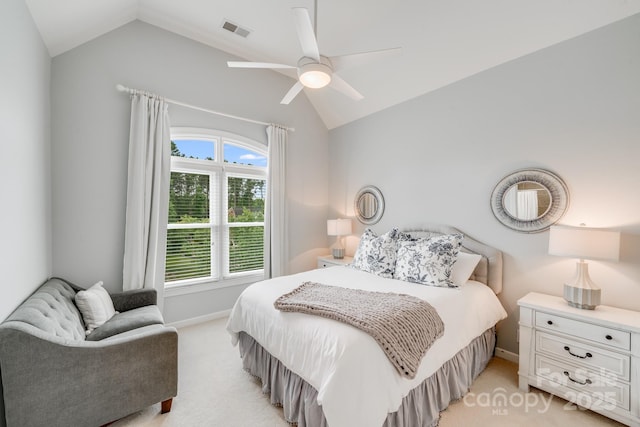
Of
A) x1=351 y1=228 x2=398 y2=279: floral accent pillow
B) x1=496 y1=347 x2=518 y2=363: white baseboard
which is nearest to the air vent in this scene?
x1=351 y1=228 x2=398 y2=279: floral accent pillow

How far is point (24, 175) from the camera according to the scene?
6.17 ft

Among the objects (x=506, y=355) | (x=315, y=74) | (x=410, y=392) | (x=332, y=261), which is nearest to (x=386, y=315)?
(x=410, y=392)

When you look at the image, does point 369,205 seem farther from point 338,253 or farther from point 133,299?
point 133,299

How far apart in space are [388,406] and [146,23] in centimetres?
419

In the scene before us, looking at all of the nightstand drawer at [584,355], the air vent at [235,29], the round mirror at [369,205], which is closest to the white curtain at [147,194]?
the air vent at [235,29]

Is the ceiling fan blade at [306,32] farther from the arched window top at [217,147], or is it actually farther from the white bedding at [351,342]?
the arched window top at [217,147]

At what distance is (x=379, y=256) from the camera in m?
2.90

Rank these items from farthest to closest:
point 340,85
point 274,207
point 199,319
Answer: point 274,207
point 199,319
point 340,85

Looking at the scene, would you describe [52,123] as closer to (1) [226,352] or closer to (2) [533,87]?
(1) [226,352]

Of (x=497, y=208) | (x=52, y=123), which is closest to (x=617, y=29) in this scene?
(x=497, y=208)

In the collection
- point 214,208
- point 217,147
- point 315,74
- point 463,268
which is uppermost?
point 315,74

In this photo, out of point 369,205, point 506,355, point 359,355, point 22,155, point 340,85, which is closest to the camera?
point 359,355

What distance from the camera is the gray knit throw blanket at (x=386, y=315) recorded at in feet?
4.96

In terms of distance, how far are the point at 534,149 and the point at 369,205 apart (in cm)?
201
